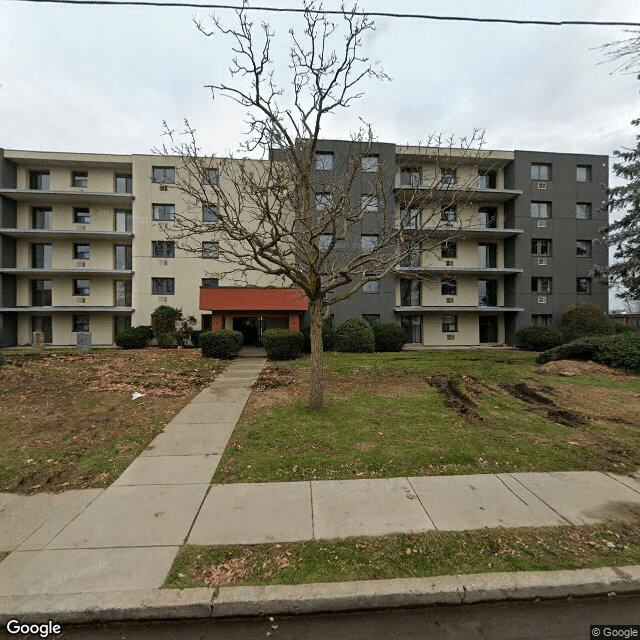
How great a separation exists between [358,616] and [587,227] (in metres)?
29.0

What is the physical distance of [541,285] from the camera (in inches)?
902

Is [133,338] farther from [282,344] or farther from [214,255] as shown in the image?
[282,344]

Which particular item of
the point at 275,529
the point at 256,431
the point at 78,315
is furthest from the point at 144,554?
the point at 78,315

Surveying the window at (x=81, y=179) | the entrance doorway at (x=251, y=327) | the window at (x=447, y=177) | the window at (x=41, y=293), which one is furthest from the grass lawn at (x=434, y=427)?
the window at (x=81, y=179)

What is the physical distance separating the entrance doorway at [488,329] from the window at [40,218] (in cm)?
3096

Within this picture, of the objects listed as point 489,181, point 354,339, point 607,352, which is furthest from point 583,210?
point 354,339

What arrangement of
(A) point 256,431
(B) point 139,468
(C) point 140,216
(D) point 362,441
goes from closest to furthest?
(B) point 139,468, (D) point 362,441, (A) point 256,431, (C) point 140,216

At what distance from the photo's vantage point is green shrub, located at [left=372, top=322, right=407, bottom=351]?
19188mm

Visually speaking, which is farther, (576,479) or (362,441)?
(362,441)

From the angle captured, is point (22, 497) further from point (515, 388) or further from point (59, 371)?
point (515, 388)

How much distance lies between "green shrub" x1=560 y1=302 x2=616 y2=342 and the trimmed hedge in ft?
26.6

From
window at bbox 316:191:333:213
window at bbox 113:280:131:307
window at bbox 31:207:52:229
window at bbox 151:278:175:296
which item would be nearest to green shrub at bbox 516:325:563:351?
window at bbox 316:191:333:213

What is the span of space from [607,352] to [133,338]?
2263cm

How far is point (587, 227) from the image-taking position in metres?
23.0
